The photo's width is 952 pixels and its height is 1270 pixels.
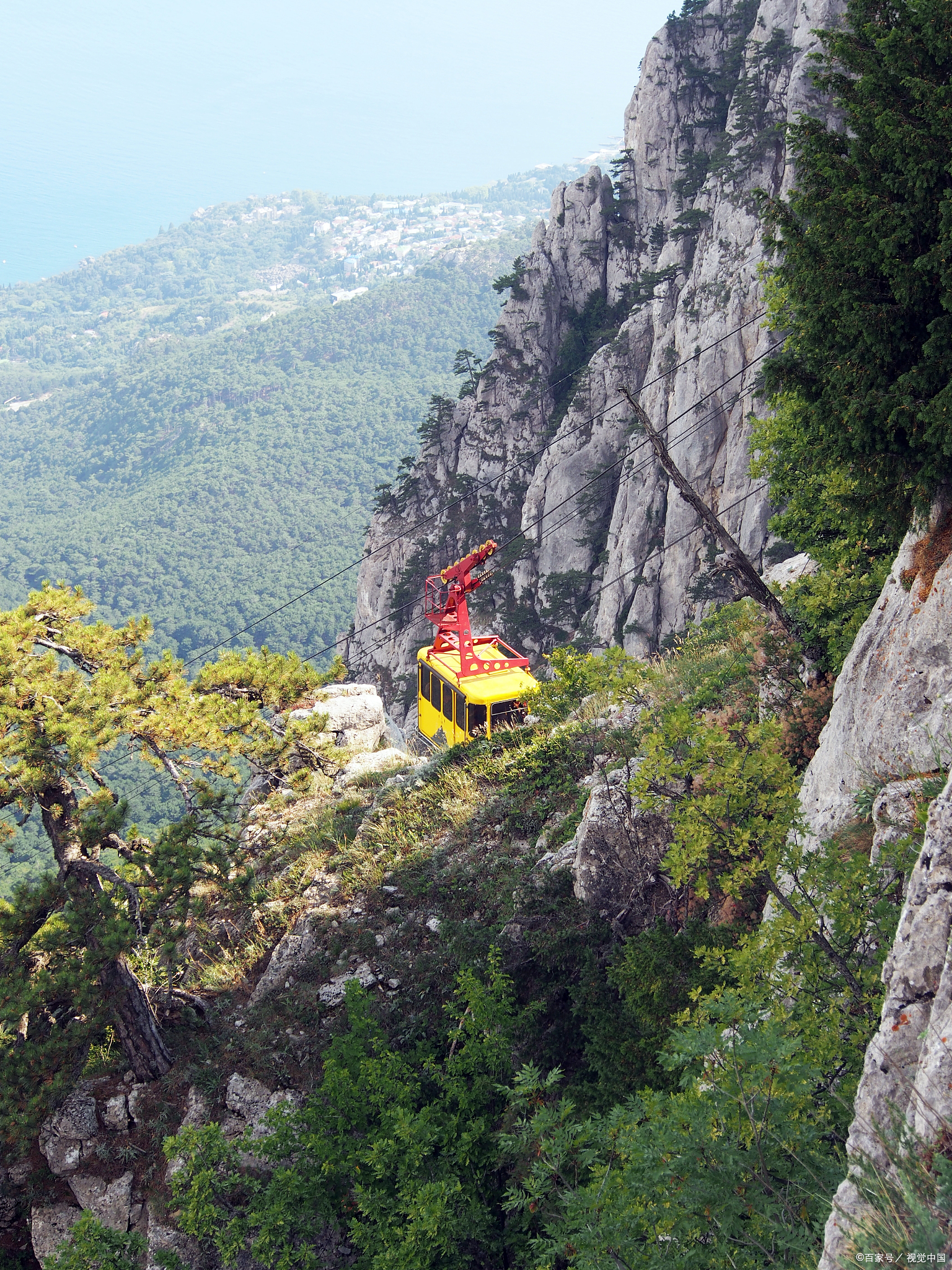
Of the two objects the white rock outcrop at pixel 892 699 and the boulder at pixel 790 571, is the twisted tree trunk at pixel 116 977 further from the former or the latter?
the boulder at pixel 790 571

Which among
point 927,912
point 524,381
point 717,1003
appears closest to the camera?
point 927,912

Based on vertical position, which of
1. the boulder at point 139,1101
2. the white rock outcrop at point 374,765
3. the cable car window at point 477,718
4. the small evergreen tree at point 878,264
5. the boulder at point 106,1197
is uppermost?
the small evergreen tree at point 878,264

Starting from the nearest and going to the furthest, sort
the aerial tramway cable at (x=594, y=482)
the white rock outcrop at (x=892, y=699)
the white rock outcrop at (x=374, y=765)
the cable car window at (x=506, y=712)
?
the white rock outcrop at (x=892, y=699) → the white rock outcrop at (x=374, y=765) → the cable car window at (x=506, y=712) → the aerial tramway cable at (x=594, y=482)

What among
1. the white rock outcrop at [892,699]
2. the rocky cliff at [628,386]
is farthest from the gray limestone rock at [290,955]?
the rocky cliff at [628,386]

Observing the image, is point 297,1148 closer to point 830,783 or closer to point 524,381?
point 830,783

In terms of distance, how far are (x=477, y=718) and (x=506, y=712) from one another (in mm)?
686

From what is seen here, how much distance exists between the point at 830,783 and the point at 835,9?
150ft

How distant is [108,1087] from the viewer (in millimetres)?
11469

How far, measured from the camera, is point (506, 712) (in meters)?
18.5

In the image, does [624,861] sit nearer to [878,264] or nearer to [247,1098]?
[247,1098]

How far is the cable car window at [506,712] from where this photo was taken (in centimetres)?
1841

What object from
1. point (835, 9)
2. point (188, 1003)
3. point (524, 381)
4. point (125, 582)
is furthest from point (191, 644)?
point (188, 1003)

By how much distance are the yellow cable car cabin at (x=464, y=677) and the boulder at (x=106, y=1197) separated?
360 inches

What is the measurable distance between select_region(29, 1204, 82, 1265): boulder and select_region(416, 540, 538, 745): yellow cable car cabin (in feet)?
31.6
